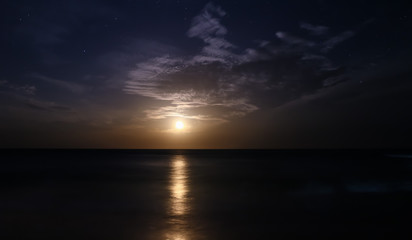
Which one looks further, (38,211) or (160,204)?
(160,204)

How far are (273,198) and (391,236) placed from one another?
8.32 metres

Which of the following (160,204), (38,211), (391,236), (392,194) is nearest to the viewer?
(391,236)

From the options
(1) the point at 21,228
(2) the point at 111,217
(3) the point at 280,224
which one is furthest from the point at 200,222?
(1) the point at 21,228

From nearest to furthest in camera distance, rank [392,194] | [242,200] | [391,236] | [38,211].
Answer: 1. [391,236]
2. [38,211]
3. [242,200]
4. [392,194]

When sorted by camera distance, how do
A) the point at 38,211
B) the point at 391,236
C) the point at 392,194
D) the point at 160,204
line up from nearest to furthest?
the point at 391,236 < the point at 38,211 < the point at 160,204 < the point at 392,194

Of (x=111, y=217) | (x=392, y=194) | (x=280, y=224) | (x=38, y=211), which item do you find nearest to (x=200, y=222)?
(x=280, y=224)

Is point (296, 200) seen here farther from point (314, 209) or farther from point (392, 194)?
point (392, 194)

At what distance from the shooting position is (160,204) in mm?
16141

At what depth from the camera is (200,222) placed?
39.9 feet

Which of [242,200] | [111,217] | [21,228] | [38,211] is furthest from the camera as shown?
[242,200]

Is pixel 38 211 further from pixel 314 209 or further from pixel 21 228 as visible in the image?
pixel 314 209

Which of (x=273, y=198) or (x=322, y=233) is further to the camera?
(x=273, y=198)

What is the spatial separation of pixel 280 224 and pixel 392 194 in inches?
476

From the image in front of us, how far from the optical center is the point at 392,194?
771 inches
